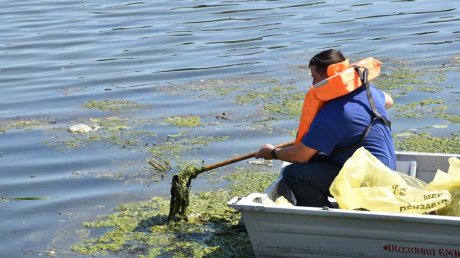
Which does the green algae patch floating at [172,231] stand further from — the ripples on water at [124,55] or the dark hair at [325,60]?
the dark hair at [325,60]

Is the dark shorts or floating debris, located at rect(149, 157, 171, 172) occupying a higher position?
the dark shorts

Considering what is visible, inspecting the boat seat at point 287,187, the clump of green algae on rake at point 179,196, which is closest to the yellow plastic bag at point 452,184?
the boat seat at point 287,187

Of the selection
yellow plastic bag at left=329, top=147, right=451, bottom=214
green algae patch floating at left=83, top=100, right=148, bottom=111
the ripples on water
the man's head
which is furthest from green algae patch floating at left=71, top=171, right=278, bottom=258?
green algae patch floating at left=83, top=100, right=148, bottom=111

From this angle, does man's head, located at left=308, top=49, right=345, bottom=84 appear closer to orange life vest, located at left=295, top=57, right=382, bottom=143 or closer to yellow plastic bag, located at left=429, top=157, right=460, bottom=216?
orange life vest, located at left=295, top=57, right=382, bottom=143

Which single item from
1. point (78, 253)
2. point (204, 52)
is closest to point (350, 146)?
point (78, 253)

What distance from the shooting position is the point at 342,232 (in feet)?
19.1

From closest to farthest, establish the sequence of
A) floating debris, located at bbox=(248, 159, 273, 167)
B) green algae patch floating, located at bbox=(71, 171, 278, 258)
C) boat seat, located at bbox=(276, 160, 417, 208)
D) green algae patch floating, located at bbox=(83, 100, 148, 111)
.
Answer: boat seat, located at bbox=(276, 160, 417, 208) → green algae patch floating, located at bbox=(71, 171, 278, 258) → floating debris, located at bbox=(248, 159, 273, 167) → green algae patch floating, located at bbox=(83, 100, 148, 111)

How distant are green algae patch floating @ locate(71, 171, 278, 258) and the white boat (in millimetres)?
515

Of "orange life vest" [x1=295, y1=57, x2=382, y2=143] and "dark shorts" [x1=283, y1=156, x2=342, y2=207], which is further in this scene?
"dark shorts" [x1=283, y1=156, x2=342, y2=207]

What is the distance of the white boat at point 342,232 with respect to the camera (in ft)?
18.4

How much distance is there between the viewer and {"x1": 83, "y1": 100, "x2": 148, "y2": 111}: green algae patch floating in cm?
1048

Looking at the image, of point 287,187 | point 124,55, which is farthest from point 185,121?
point 124,55

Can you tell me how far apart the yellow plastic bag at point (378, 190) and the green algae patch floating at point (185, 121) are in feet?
12.5

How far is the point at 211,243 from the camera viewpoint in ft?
21.9
